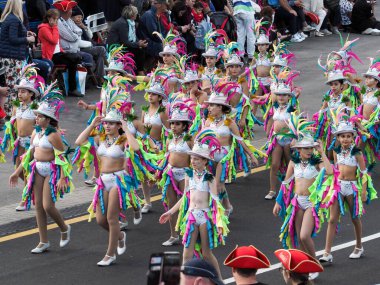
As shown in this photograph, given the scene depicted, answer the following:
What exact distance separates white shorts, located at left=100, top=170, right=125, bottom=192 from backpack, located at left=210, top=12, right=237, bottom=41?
12.3 m

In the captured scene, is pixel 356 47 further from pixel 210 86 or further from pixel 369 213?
pixel 369 213

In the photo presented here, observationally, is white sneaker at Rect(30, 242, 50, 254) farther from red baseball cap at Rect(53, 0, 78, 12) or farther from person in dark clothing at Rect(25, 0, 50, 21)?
person in dark clothing at Rect(25, 0, 50, 21)

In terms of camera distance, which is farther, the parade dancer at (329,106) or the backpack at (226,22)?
the backpack at (226,22)

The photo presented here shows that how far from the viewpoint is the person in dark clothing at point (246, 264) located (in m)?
9.37

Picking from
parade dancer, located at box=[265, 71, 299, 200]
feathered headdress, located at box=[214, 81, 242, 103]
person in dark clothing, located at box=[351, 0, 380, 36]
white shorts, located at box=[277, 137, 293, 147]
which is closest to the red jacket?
feathered headdress, located at box=[214, 81, 242, 103]

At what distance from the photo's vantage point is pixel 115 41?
24109mm

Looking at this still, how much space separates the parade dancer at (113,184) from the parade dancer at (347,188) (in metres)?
2.53

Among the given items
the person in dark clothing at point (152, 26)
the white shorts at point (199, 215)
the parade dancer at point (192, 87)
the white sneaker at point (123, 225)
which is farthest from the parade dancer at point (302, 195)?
the person in dark clothing at point (152, 26)

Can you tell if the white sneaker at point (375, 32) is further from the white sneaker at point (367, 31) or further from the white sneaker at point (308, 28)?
the white sneaker at point (308, 28)

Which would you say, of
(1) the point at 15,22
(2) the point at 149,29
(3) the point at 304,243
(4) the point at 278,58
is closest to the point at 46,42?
(1) the point at 15,22

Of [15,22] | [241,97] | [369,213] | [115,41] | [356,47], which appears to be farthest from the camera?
[356,47]

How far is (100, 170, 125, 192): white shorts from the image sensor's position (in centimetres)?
1478

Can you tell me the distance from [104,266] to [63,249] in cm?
90

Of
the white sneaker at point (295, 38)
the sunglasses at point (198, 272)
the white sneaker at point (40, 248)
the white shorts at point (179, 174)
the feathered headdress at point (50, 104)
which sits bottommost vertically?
the white sneaker at point (295, 38)
